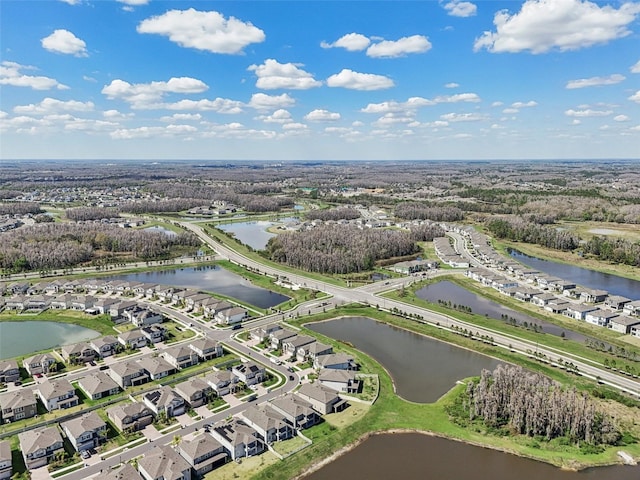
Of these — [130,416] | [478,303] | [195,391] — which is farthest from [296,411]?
[478,303]

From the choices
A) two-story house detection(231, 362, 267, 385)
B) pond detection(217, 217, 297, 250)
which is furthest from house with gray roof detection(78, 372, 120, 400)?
pond detection(217, 217, 297, 250)

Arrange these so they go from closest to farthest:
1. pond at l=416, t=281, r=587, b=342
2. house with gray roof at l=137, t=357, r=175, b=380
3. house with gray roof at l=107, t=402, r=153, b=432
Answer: house with gray roof at l=107, t=402, r=153, b=432, house with gray roof at l=137, t=357, r=175, b=380, pond at l=416, t=281, r=587, b=342

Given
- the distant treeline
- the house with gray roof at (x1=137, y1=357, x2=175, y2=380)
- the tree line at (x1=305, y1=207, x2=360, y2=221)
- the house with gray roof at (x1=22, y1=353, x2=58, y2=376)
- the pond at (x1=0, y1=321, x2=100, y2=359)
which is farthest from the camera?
the tree line at (x1=305, y1=207, x2=360, y2=221)

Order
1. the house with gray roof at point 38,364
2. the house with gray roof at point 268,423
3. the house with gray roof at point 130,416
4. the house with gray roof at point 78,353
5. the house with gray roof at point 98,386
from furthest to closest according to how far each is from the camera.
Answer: the house with gray roof at point 78,353 → the house with gray roof at point 38,364 → the house with gray roof at point 98,386 → the house with gray roof at point 130,416 → the house with gray roof at point 268,423

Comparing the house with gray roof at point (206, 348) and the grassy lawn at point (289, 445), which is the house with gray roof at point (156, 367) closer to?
the house with gray roof at point (206, 348)

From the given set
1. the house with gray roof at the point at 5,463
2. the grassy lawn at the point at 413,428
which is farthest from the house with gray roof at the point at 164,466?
the house with gray roof at the point at 5,463

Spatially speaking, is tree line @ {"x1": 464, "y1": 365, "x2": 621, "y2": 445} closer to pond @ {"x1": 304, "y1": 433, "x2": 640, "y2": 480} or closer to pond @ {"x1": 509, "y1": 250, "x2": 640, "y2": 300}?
pond @ {"x1": 304, "y1": 433, "x2": 640, "y2": 480}

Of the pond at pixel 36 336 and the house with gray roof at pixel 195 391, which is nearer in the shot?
the house with gray roof at pixel 195 391

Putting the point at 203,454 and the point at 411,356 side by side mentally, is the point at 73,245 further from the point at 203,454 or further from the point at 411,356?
the point at 411,356

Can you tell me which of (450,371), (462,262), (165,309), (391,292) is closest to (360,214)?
(462,262)
